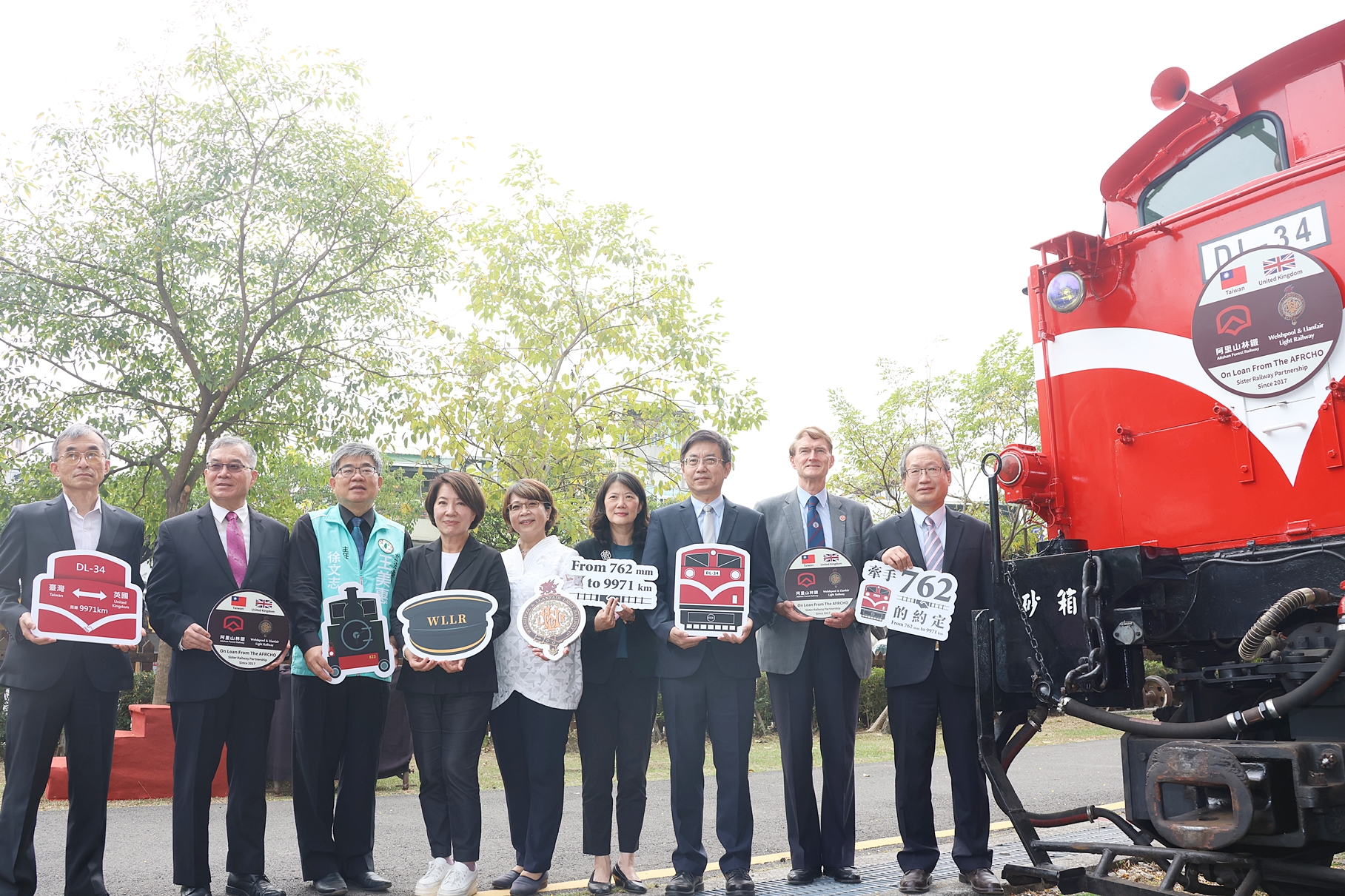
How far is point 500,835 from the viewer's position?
6.89 meters

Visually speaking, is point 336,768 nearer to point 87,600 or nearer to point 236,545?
point 236,545

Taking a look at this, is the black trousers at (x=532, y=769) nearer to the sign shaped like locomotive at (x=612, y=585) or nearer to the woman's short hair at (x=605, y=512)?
the sign shaped like locomotive at (x=612, y=585)

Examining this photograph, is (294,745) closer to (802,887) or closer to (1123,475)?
(802,887)

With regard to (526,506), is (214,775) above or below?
below

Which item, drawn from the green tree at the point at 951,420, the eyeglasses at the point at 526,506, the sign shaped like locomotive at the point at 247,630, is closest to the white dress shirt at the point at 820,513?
the eyeglasses at the point at 526,506

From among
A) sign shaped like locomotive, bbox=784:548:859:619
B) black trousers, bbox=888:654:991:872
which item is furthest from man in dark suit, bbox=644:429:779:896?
black trousers, bbox=888:654:991:872

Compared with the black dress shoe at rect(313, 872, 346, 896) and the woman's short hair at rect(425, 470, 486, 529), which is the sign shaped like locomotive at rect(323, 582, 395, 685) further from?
the black dress shoe at rect(313, 872, 346, 896)

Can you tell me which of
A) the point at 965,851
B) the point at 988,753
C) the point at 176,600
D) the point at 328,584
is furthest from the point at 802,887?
the point at 176,600

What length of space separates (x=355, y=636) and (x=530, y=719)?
0.98 m

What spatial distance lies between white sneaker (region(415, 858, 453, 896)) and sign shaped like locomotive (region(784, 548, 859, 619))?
2.17 metres

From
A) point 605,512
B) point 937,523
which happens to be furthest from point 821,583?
point 605,512

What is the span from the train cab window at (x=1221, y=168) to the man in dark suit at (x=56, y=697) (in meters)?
5.15

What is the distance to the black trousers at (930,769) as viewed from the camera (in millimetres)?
4809

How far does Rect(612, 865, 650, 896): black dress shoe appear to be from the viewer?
4.88 m
